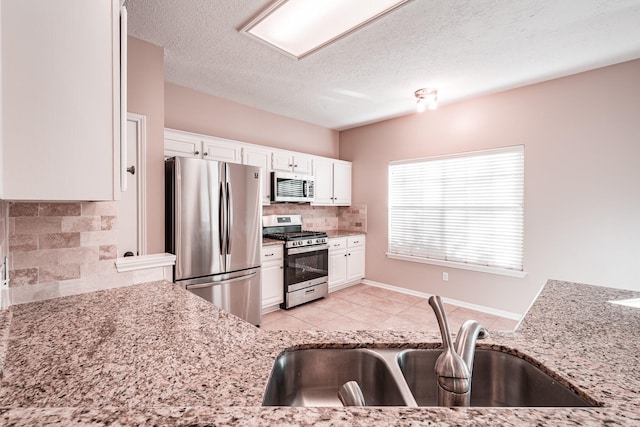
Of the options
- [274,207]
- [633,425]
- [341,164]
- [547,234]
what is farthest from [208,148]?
[547,234]

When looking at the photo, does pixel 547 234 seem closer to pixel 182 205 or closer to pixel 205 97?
pixel 182 205

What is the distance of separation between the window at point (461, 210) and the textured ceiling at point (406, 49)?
36.8 inches

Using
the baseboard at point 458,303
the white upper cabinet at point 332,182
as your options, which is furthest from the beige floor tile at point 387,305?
the white upper cabinet at point 332,182

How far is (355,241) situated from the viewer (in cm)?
472

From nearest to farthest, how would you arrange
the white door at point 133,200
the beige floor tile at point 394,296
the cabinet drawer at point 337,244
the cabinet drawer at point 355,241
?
the white door at point 133,200 → the beige floor tile at point 394,296 → the cabinet drawer at point 337,244 → the cabinet drawer at point 355,241

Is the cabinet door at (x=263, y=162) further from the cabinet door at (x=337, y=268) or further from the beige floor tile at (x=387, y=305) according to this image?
the beige floor tile at (x=387, y=305)

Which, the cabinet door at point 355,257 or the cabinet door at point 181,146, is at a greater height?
the cabinet door at point 181,146

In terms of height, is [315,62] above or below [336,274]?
above

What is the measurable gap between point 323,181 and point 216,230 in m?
2.19

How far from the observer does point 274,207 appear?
4.29 m

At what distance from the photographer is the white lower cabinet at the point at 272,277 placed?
3.48 m

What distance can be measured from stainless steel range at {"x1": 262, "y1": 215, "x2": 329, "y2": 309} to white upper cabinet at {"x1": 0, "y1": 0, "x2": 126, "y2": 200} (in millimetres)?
2708

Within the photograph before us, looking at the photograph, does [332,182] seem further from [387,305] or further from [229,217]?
[229,217]

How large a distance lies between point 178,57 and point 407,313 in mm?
3749
